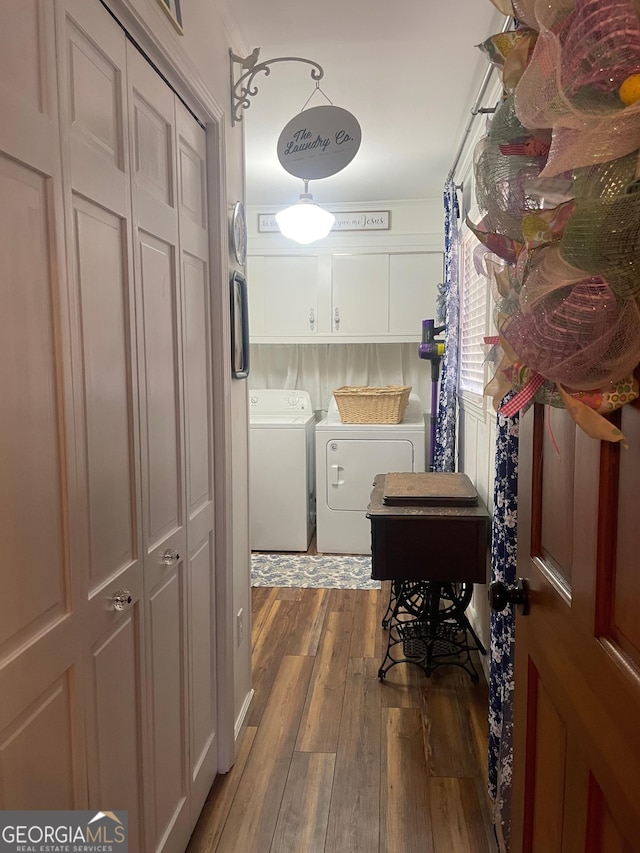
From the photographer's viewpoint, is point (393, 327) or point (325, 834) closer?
point (325, 834)

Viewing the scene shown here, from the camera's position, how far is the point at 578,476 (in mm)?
864

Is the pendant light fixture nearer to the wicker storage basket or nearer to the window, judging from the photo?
the window

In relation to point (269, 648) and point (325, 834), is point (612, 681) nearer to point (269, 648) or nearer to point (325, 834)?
point (325, 834)

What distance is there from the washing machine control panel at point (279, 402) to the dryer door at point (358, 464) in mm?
649

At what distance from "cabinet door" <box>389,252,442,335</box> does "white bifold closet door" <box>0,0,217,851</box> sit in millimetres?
2671

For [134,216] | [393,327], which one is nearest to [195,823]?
[134,216]

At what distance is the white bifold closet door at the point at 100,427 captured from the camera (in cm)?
90

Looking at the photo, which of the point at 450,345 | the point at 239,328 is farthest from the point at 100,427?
the point at 450,345

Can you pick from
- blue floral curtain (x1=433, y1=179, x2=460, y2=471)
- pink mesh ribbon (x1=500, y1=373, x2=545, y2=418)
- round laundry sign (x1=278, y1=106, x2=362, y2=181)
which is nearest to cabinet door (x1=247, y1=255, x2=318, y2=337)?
blue floral curtain (x1=433, y1=179, x2=460, y2=471)

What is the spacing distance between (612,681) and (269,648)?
2.34 metres

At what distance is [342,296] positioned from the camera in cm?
434

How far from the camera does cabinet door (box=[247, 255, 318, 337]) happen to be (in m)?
4.37

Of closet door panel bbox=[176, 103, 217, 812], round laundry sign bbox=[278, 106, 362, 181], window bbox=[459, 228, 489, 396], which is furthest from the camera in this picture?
window bbox=[459, 228, 489, 396]

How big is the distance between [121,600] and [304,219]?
231 centimetres
